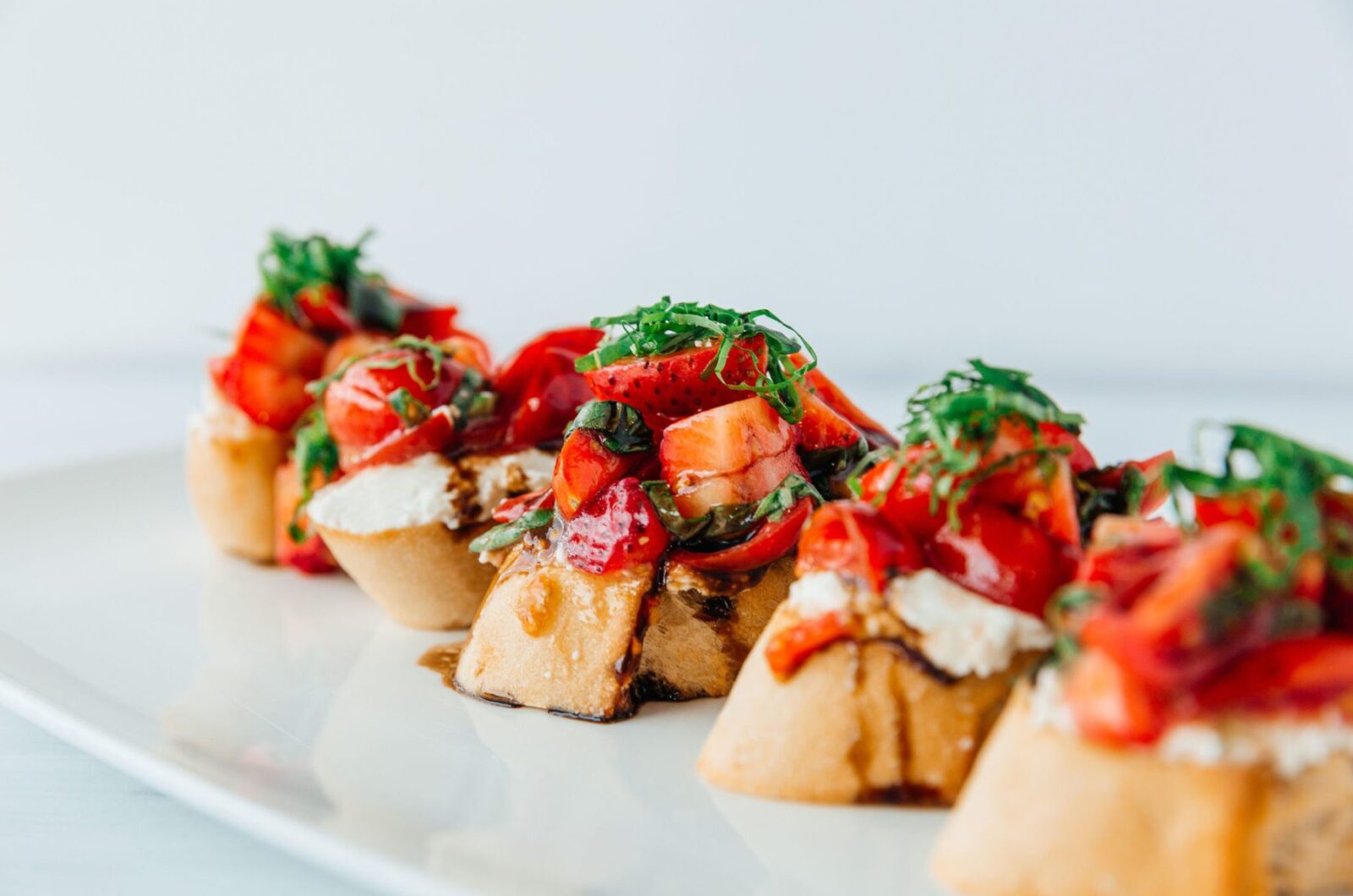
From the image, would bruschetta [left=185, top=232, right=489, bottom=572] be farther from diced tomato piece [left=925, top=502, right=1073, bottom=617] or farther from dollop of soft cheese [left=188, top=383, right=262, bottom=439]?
diced tomato piece [left=925, top=502, right=1073, bottom=617]

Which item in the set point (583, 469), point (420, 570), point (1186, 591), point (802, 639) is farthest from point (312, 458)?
point (1186, 591)

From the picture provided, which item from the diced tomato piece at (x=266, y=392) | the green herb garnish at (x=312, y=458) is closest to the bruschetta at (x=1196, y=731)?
the green herb garnish at (x=312, y=458)

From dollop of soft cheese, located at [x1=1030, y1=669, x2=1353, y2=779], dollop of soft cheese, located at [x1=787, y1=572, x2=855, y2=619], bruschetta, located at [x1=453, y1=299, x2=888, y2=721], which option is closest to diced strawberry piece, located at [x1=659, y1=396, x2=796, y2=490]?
bruschetta, located at [x1=453, y1=299, x2=888, y2=721]

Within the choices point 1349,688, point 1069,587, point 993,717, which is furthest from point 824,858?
point 1349,688

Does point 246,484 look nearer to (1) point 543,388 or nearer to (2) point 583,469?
(1) point 543,388

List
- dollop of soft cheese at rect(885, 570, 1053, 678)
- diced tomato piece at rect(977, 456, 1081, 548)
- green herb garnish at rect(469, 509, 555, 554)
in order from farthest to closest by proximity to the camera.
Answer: green herb garnish at rect(469, 509, 555, 554)
diced tomato piece at rect(977, 456, 1081, 548)
dollop of soft cheese at rect(885, 570, 1053, 678)

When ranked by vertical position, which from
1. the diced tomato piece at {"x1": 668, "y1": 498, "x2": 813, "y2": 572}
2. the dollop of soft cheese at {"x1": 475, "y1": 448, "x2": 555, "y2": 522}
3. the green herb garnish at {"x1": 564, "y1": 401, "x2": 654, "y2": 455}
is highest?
the green herb garnish at {"x1": 564, "y1": 401, "x2": 654, "y2": 455}
